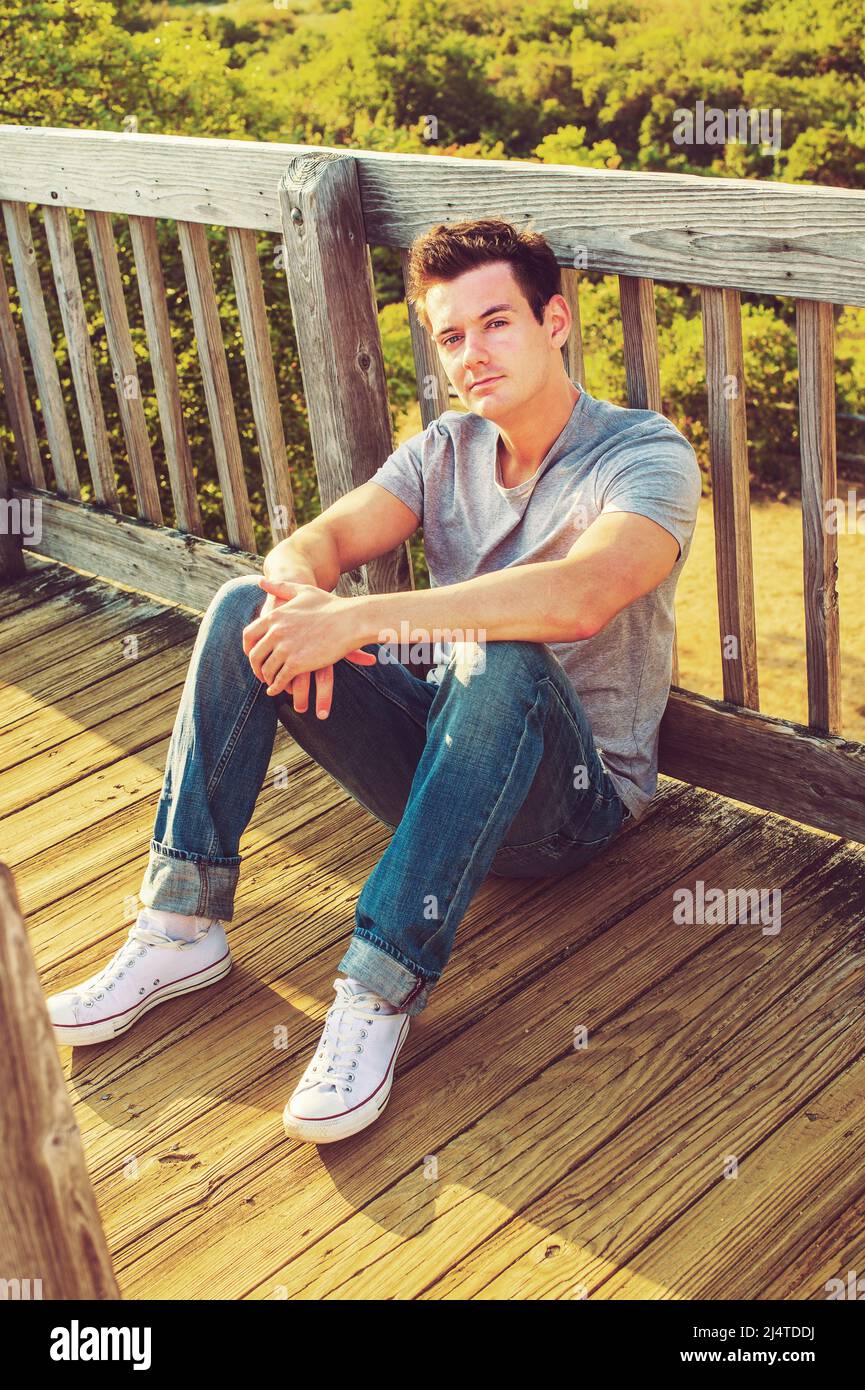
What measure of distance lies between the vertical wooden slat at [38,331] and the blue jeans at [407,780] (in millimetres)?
1531

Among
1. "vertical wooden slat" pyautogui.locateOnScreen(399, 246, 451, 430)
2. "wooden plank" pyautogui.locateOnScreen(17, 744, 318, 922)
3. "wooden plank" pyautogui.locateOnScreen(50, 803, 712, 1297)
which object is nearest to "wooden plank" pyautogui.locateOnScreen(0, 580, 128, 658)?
"wooden plank" pyautogui.locateOnScreen(17, 744, 318, 922)

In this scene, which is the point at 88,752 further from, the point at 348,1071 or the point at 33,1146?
the point at 33,1146

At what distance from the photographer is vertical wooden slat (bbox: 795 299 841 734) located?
2.04 metres

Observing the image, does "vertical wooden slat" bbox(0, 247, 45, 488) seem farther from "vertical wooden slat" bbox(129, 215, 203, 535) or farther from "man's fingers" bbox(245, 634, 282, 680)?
"man's fingers" bbox(245, 634, 282, 680)

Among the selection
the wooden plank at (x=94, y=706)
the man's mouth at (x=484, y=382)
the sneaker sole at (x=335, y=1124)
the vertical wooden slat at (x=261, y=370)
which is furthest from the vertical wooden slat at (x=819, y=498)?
the wooden plank at (x=94, y=706)

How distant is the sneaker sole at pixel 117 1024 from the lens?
2.21 metres

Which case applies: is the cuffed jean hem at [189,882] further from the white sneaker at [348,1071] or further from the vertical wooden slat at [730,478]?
the vertical wooden slat at [730,478]

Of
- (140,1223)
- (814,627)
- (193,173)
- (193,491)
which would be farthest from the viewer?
(193,491)

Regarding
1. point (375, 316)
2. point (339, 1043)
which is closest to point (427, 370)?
point (375, 316)

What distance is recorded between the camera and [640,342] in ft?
7.50

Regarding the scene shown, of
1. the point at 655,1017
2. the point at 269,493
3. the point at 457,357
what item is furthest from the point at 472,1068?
the point at 269,493

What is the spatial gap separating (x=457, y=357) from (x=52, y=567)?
205 cm

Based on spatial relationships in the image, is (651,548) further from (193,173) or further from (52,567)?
(52,567)

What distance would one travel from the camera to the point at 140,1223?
1.91 m
